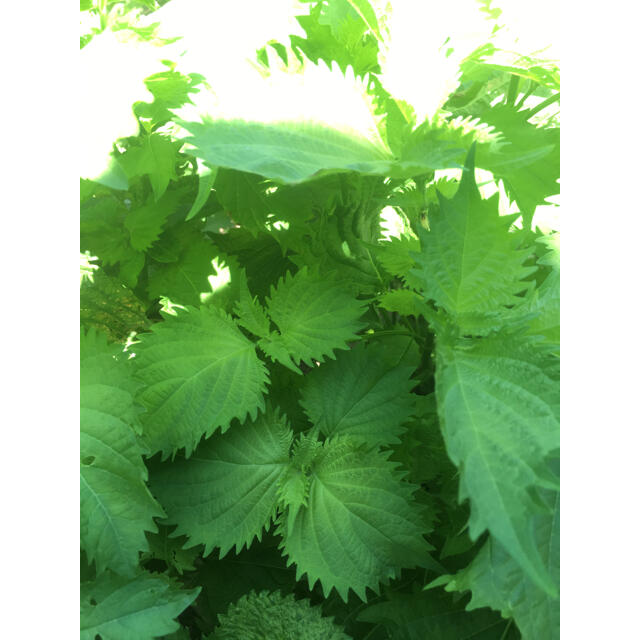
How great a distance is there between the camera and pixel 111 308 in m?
0.55

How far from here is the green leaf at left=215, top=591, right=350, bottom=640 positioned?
47 cm

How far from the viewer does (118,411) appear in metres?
0.43

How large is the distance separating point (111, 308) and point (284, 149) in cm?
25

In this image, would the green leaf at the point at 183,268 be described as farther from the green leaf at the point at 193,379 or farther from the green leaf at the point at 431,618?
the green leaf at the point at 431,618

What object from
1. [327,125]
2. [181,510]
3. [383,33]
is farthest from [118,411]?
[383,33]

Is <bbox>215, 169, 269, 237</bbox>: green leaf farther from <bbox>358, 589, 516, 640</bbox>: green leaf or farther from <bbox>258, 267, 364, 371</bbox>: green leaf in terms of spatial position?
<bbox>358, 589, 516, 640</bbox>: green leaf

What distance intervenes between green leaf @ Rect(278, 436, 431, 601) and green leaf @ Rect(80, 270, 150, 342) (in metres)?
0.21

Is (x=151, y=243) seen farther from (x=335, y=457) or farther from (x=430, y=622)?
(x=430, y=622)

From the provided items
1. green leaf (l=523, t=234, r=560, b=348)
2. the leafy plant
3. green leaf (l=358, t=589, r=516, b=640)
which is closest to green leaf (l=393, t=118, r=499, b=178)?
the leafy plant

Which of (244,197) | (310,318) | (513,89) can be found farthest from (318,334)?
(513,89)

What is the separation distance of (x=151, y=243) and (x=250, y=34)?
19cm

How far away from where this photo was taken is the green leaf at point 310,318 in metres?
0.48

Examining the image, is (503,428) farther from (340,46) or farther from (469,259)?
(340,46)

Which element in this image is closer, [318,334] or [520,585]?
[520,585]
